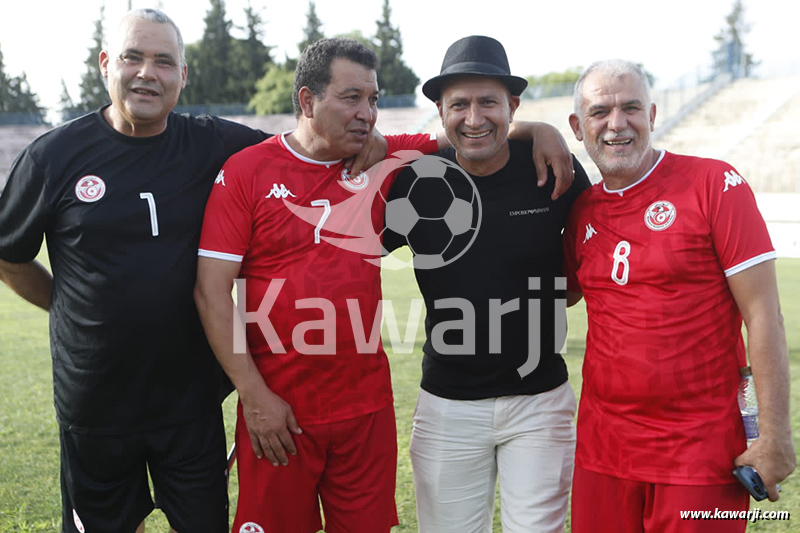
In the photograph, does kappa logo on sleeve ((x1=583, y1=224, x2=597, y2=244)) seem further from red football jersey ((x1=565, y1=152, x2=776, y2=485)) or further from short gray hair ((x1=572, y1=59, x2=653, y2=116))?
short gray hair ((x1=572, y1=59, x2=653, y2=116))

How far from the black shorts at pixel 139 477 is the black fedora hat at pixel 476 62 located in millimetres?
1852

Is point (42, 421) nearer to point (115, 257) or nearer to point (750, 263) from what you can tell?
point (115, 257)

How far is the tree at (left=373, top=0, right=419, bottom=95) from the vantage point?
2290 inches

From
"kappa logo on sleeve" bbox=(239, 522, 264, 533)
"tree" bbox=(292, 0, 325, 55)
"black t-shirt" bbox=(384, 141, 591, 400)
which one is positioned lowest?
"kappa logo on sleeve" bbox=(239, 522, 264, 533)

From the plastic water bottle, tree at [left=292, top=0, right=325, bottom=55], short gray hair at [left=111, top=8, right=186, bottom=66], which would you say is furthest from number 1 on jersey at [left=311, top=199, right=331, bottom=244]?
tree at [left=292, top=0, right=325, bottom=55]

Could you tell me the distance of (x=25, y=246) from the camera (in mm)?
3082

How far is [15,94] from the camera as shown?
56469mm

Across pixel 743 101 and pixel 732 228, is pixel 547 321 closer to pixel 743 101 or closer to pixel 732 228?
pixel 732 228

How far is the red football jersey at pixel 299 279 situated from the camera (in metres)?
2.97

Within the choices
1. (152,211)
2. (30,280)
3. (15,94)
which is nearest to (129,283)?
(152,211)

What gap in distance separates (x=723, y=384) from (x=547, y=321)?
83 centimetres

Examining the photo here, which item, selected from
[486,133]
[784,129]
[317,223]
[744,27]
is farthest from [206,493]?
[744,27]

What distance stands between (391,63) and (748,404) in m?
59.6

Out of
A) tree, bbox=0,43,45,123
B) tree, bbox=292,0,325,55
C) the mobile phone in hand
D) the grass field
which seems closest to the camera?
the mobile phone in hand
